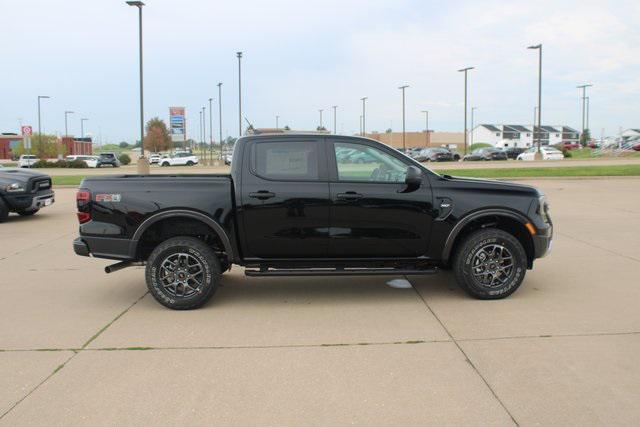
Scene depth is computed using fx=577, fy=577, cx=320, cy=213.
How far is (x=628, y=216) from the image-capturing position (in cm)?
1234

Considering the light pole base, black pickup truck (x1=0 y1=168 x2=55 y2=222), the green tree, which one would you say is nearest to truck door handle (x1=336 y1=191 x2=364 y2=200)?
black pickup truck (x1=0 y1=168 x2=55 y2=222)

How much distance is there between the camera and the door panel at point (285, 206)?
5930 mm

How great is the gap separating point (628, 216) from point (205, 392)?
1123 centimetres

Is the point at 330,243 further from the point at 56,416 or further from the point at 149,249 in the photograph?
the point at 56,416

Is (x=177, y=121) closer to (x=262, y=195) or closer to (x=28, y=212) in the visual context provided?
(x=28, y=212)

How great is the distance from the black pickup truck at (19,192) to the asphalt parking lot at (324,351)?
17.8ft

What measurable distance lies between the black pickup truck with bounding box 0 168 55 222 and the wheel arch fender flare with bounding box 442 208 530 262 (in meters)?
10.1

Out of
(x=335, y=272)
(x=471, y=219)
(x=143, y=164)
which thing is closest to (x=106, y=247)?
(x=335, y=272)

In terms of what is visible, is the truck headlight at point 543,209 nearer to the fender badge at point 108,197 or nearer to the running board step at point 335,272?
the running board step at point 335,272

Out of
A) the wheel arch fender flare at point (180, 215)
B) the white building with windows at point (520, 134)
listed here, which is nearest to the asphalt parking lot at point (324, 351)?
the wheel arch fender flare at point (180, 215)

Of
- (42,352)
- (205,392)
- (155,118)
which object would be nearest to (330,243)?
(205,392)

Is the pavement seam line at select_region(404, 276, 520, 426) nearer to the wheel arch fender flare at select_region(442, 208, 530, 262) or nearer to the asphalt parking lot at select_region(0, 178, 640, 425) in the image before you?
the asphalt parking lot at select_region(0, 178, 640, 425)

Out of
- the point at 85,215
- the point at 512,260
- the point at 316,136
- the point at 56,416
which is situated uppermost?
the point at 316,136

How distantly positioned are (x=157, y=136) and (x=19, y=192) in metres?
89.9
